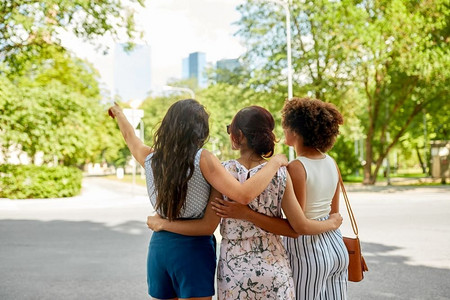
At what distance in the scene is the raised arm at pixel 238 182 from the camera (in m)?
2.38

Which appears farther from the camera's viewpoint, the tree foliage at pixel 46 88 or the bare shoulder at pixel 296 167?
the tree foliage at pixel 46 88

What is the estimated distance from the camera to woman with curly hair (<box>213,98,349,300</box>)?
2674 millimetres

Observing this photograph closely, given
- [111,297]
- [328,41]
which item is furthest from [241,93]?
[111,297]

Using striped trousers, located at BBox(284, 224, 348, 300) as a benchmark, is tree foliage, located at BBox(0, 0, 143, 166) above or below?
above

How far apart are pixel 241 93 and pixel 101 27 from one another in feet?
32.6

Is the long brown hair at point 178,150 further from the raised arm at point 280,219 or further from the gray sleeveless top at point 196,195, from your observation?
the raised arm at point 280,219

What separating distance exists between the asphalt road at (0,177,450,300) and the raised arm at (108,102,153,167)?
2.91 m

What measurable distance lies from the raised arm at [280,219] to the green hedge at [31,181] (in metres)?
18.6

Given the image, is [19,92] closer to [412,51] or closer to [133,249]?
[133,249]

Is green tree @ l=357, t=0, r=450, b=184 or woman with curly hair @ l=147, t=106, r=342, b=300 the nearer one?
woman with curly hair @ l=147, t=106, r=342, b=300

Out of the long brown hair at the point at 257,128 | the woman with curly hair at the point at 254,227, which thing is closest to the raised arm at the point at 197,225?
the woman with curly hair at the point at 254,227

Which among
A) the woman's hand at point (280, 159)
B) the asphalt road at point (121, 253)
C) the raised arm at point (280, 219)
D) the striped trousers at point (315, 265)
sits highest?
the woman's hand at point (280, 159)

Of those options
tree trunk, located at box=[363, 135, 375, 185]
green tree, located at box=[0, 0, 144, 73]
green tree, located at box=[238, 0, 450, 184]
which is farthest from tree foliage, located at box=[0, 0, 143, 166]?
tree trunk, located at box=[363, 135, 375, 185]

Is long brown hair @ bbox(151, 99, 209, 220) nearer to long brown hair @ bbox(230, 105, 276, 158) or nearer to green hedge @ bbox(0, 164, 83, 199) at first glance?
long brown hair @ bbox(230, 105, 276, 158)
